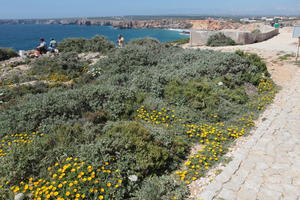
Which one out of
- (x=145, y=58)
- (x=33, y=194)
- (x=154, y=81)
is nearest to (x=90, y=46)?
(x=145, y=58)

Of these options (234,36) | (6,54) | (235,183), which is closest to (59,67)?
(6,54)

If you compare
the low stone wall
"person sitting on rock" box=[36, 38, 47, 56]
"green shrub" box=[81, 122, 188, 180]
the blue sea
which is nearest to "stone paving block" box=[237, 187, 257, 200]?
"green shrub" box=[81, 122, 188, 180]

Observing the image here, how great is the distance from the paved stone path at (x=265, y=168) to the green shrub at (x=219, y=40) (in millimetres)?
17129

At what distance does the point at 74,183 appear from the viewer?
11.1 ft

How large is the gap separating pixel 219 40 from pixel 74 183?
2209 cm

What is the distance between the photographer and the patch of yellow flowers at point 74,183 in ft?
10.9

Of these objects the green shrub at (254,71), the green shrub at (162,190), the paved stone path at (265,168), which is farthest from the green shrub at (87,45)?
the green shrub at (162,190)

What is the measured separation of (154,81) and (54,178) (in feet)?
16.8

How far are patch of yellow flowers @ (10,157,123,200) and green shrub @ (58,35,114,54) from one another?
539 inches

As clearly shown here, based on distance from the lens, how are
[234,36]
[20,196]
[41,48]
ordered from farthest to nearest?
[234,36] < [41,48] < [20,196]

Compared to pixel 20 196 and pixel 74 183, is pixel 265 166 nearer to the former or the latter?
pixel 74 183

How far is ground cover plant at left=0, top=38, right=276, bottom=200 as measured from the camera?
366 centimetres

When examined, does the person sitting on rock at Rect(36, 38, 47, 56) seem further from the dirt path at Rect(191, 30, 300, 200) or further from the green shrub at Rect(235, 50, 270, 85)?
the dirt path at Rect(191, 30, 300, 200)

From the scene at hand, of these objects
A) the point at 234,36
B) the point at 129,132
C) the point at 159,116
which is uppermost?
the point at 234,36
